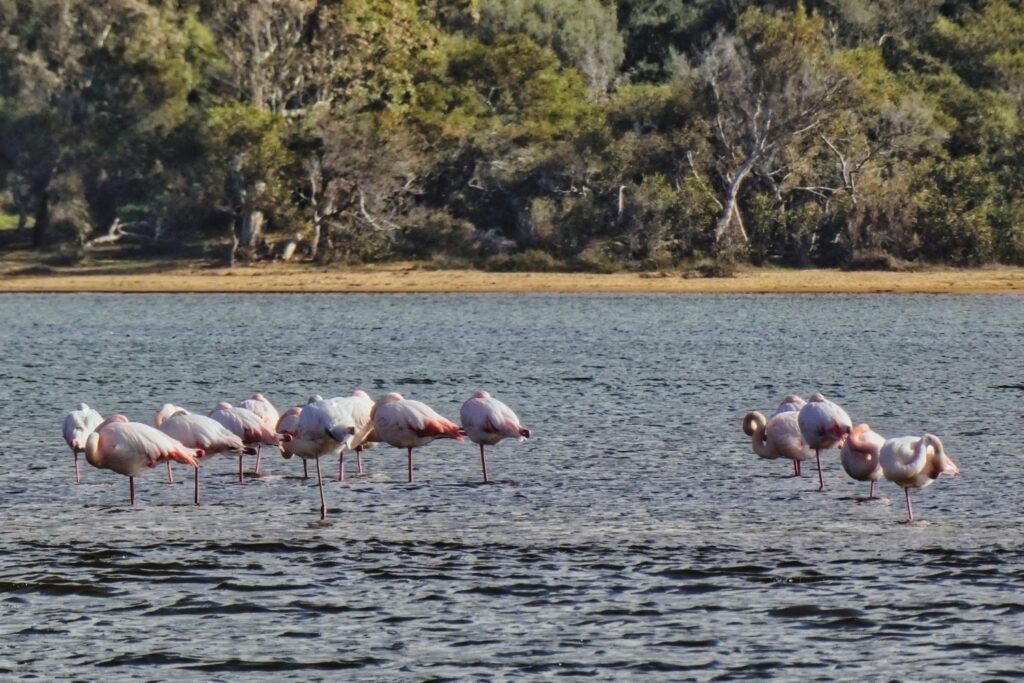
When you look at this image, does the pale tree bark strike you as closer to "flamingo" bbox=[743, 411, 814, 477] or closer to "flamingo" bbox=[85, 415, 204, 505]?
"flamingo" bbox=[743, 411, 814, 477]

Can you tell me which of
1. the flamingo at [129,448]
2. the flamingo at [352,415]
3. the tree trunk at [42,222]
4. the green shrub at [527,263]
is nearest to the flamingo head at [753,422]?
the flamingo at [352,415]

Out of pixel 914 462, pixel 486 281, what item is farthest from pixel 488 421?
pixel 486 281

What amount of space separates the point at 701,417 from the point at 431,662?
15.0 metres

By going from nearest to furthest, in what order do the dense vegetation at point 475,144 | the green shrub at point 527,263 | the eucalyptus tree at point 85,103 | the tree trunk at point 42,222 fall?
the dense vegetation at point 475,144
the green shrub at point 527,263
the eucalyptus tree at point 85,103
the tree trunk at point 42,222

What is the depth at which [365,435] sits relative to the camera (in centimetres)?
1895

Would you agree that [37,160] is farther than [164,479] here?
Yes

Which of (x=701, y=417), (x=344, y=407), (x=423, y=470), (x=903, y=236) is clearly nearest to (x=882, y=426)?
(x=701, y=417)

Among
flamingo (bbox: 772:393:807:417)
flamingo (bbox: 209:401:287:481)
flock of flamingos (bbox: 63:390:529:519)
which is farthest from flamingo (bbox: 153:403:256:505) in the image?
flamingo (bbox: 772:393:807:417)

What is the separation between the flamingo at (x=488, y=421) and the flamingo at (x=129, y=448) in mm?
3131

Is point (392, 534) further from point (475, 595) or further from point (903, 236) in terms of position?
point (903, 236)

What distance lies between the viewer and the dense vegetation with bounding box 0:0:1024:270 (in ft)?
220

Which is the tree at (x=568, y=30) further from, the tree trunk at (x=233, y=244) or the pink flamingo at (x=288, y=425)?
the pink flamingo at (x=288, y=425)

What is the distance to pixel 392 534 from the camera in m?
16.2

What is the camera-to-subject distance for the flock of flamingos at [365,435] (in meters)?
17.0
